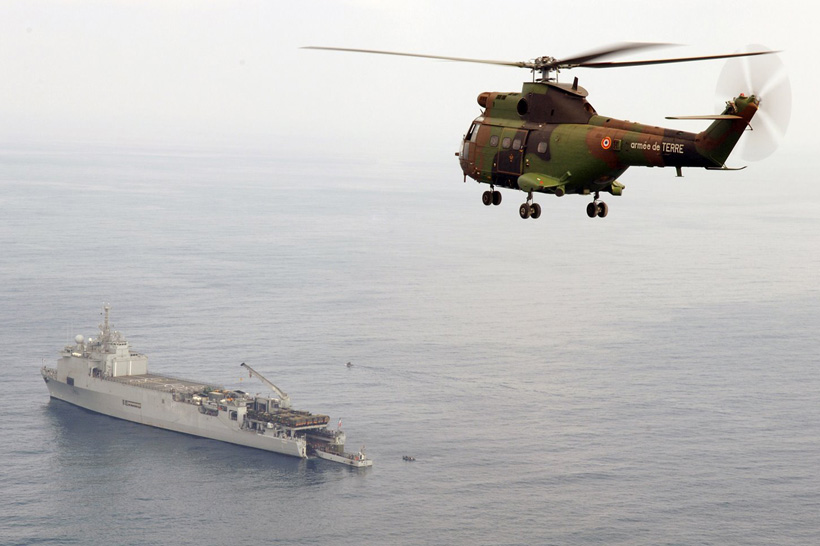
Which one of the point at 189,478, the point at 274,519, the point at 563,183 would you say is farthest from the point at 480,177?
the point at 189,478

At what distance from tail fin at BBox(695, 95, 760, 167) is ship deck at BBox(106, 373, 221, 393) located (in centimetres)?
14290

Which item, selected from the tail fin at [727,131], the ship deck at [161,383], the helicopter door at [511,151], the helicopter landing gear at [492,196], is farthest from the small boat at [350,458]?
the tail fin at [727,131]

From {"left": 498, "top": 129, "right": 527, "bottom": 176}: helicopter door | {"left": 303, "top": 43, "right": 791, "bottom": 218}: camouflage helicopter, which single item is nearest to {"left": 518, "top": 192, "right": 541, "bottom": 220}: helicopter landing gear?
{"left": 303, "top": 43, "right": 791, "bottom": 218}: camouflage helicopter

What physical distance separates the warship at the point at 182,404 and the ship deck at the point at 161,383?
159 mm

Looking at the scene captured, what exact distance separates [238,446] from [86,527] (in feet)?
103

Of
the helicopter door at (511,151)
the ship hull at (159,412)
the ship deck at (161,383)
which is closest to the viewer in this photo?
the helicopter door at (511,151)

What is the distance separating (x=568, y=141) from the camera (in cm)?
3544

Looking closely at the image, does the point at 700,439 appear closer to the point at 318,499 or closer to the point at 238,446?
the point at 318,499

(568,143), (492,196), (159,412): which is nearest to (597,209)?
(568,143)

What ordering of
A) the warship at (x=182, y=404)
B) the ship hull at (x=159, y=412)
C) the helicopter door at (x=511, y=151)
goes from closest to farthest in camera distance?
the helicopter door at (x=511, y=151)
the warship at (x=182, y=404)
the ship hull at (x=159, y=412)

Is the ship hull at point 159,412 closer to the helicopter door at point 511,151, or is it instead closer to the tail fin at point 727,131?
the helicopter door at point 511,151

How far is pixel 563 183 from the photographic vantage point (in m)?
34.8

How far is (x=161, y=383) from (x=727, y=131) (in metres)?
156

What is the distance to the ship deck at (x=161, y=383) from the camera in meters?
172
